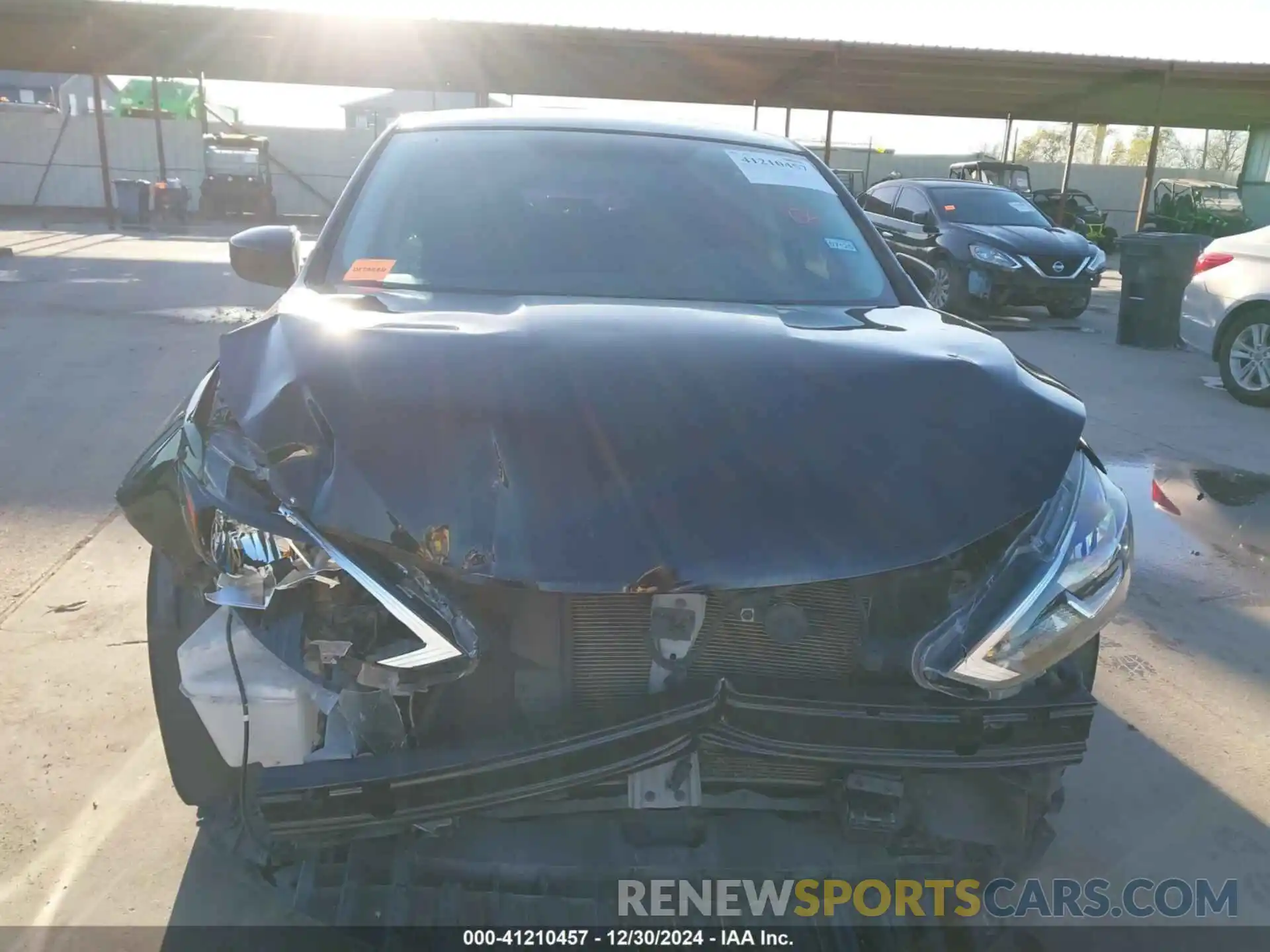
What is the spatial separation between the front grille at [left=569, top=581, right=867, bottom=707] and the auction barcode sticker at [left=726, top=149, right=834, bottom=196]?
1.66 m

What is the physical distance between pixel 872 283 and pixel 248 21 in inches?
687

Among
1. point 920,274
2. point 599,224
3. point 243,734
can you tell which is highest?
point 599,224

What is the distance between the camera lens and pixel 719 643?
1628 millimetres

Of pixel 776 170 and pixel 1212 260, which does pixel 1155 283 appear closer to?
pixel 1212 260

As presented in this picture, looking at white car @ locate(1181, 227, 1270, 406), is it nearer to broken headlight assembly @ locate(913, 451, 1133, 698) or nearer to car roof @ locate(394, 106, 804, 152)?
car roof @ locate(394, 106, 804, 152)

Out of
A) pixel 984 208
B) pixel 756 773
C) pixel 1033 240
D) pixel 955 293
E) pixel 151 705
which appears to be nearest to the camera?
pixel 756 773

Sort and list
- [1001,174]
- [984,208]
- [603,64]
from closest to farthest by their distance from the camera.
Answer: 1. [984,208]
2. [603,64]
3. [1001,174]

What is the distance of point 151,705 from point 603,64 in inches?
705

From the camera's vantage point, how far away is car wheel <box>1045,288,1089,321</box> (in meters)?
11.2

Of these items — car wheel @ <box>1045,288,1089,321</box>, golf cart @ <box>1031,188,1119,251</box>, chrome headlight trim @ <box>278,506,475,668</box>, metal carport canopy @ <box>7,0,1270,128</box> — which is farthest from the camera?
golf cart @ <box>1031,188,1119,251</box>

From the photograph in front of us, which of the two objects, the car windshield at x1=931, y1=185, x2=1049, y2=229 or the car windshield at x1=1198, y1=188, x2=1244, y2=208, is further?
the car windshield at x1=1198, y1=188, x2=1244, y2=208

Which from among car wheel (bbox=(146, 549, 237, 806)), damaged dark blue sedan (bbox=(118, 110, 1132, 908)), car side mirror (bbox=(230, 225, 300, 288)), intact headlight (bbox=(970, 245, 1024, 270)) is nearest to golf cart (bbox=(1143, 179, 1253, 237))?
intact headlight (bbox=(970, 245, 1024, 270))

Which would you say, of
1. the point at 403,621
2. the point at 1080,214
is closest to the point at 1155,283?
the point at 403,621

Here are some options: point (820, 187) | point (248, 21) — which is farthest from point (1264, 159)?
point (820, 187)
